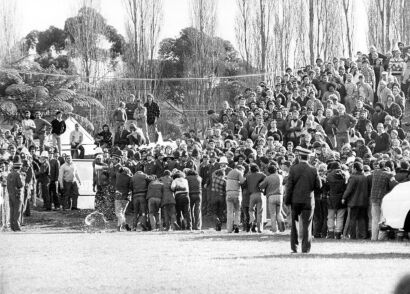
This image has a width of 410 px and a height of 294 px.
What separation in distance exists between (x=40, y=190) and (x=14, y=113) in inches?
A: 451

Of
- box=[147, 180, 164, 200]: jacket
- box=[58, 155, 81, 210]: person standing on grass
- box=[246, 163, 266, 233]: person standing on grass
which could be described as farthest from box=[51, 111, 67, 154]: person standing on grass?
box=[246, 163, 266, 233]: person standing on grass

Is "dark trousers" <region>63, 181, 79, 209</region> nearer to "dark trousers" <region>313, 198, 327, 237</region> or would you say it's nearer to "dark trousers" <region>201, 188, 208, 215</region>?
"dark trousers" <region>201, 188, 208, 215</region>

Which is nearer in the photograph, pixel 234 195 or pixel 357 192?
pixel 357 192

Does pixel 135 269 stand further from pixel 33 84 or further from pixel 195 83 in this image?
pixel 195 83

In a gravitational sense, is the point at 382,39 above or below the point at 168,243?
above

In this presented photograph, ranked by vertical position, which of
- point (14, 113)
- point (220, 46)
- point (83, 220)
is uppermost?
point (220, 46)

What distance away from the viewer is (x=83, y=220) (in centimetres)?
3744

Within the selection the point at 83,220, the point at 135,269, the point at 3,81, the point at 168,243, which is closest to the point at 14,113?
the point at 3,81

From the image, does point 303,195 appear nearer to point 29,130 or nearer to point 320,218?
point 320,218

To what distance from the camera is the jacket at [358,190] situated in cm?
2772

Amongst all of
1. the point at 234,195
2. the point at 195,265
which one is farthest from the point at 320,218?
the point at 195,265

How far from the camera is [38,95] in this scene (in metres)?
52.4

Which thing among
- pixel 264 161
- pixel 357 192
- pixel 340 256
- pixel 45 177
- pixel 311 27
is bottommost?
pixel 340 256

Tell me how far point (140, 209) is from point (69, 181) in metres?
6.31
